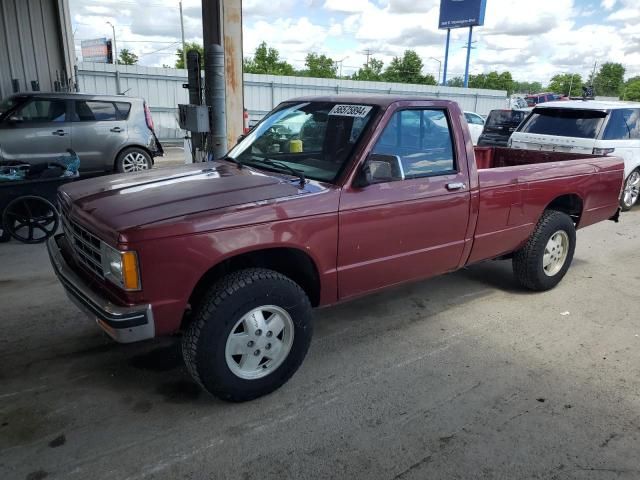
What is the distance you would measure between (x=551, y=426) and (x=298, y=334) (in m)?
1.59

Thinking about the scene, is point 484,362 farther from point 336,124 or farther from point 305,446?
point 336,124

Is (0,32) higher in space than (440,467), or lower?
higher

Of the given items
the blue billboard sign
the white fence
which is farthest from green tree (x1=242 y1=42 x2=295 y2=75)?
the white fence

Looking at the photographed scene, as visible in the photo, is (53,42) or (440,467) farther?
(53,42)

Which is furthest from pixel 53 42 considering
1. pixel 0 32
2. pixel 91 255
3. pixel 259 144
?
pixel 91 255

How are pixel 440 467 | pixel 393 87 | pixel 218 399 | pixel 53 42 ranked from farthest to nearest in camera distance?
pixel 393 87 < pixel 53 42 < pixel 218 399 < pixel 440 467

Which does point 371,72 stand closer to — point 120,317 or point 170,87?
point 170,87

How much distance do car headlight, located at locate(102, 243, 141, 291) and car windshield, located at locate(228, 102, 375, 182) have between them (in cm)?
133

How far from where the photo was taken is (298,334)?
3.17 metres

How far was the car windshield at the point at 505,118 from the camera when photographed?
14973mm

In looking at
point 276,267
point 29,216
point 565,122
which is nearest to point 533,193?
point 276,267

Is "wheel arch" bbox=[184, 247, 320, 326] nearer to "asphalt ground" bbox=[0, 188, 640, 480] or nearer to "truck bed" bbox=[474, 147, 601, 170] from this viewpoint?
"asphalt ground" bbox=[0, 188, 640, 480]

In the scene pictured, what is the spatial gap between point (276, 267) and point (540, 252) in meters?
2.76

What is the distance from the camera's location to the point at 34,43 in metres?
12.9
